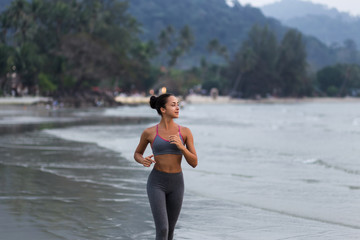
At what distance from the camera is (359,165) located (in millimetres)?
17422

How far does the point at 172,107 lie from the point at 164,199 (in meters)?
0.88

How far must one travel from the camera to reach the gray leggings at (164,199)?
5.19m

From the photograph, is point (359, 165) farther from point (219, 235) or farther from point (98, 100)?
point (98, 100)

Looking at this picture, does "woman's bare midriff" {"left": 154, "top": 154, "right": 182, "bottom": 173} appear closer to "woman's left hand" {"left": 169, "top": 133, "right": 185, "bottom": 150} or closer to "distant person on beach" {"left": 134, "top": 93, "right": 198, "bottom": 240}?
"distant person on beach" {"left": 134, "top": 93, "right": 198, "bottom": 240}

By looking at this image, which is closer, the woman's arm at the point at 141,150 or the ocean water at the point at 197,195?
the woman's arm at the point at 141,150

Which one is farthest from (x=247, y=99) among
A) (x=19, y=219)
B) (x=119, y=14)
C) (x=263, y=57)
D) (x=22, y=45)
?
(x=19, y=219)

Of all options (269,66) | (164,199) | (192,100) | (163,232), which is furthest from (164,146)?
(269,66)

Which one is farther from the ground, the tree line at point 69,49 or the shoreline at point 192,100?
the tree line at point 69,49

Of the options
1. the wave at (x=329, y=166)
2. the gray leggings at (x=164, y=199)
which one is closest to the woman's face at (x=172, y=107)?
the gray leggings at (x=164, y=199)

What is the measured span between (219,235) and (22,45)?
78524 mm

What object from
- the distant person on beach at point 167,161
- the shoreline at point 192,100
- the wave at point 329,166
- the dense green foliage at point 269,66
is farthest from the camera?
the dense green foliage at point 269,66

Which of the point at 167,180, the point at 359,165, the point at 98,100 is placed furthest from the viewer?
the point at 98,100

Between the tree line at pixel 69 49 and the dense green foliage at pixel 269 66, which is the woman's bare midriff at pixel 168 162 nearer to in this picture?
the tree line at pixel 69 49

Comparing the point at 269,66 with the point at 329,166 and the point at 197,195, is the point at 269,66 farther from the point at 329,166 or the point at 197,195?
the point at 197,195
